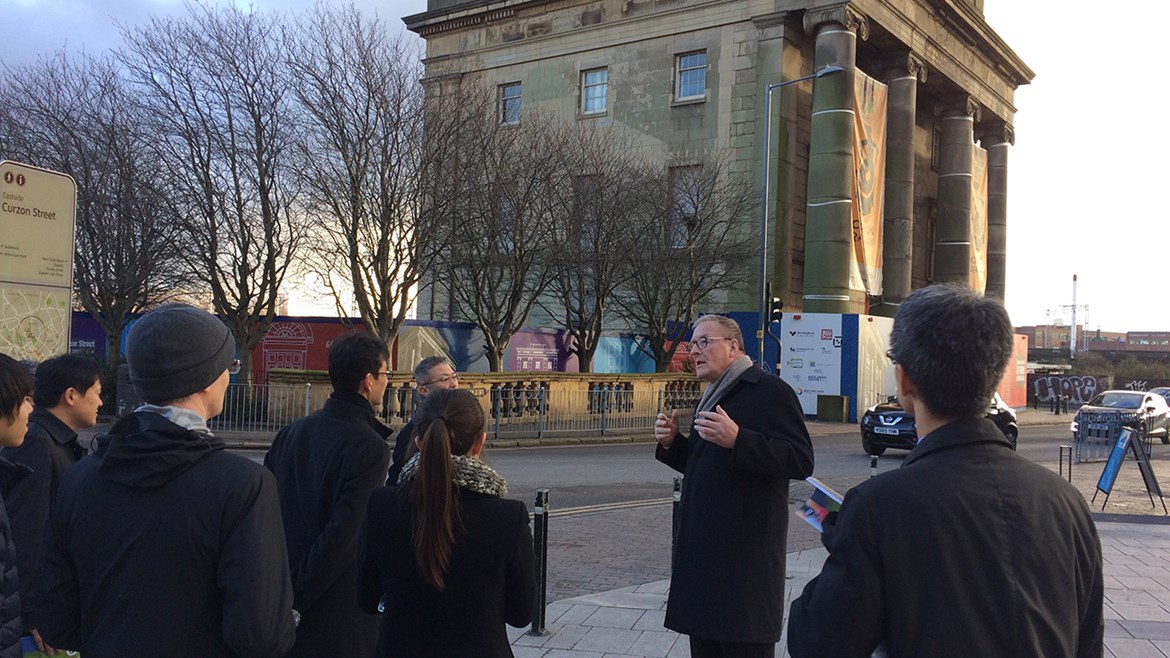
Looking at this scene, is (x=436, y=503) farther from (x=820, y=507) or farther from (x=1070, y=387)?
(x=1070, y=387)

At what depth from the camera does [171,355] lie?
240cm

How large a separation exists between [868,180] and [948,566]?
31434 millimetres

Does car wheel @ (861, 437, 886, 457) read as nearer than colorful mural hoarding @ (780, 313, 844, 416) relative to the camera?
Yes

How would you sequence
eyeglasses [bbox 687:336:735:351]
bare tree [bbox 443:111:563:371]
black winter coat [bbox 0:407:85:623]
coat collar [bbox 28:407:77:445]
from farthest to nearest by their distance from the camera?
bare tree [bbox 443:111:563:371], eyeglasses [bbox 687:336:735:351], coat collar [bbox 28:407:77:445], black winter coat [bbox 0:407:85:623]

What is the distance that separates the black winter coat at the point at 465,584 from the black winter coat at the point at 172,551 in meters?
0.65

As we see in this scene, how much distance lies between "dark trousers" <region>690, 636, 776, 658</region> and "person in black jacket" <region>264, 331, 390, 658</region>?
1307mm

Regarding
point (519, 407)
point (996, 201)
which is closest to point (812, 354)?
point (519, 407)

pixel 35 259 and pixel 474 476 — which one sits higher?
pixel 35 259

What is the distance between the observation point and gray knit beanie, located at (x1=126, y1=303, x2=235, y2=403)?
238 cm

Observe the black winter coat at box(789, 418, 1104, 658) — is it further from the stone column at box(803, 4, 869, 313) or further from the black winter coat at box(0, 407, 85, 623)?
the stone column at box(803, 4, 869, 313)

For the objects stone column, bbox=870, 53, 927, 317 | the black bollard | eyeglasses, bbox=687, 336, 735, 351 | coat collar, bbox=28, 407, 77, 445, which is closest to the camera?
coat collar, bbox=28, 407, 77, 445

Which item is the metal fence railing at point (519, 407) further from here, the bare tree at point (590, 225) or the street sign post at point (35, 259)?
the street sign post at point (35, 259)

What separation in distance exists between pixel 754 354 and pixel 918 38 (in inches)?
546

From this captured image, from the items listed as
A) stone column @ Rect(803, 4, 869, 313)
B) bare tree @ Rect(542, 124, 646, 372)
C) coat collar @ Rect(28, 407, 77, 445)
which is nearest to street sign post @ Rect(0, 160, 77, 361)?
coat collar @ Rect(28, 407, 77, 445)
